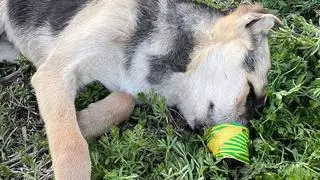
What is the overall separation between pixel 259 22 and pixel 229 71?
18.2 inches

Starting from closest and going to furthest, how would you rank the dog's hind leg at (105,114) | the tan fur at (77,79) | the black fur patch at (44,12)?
1. the tan fur at (77,79)
2. the dog's hind leg at (105,114)
3. the black fur patch at (44,12)

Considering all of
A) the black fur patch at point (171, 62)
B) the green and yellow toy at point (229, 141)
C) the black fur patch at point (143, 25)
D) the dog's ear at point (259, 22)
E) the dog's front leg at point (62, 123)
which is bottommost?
the green and yellow toy at point (229, 141)

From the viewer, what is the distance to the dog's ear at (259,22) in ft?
14.3

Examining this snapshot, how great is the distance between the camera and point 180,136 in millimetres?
4340

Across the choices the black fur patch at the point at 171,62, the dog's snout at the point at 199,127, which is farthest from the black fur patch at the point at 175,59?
the dog's snout at the point at 199,127

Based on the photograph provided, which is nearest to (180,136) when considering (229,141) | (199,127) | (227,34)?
(199,127)

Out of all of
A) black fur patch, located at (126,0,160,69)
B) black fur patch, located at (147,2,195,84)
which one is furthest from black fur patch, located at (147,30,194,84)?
black fur patch, located at (126,0,160,69)

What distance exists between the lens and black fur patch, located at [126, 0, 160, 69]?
433cm

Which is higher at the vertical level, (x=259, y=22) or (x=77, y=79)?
(x=259, y=22)

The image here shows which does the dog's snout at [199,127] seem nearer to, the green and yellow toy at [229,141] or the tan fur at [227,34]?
the green and yellow toy at [229,141]

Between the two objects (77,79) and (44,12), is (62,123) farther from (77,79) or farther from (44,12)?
(44,12)

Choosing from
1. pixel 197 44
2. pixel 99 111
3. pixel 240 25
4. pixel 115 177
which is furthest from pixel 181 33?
pixel 115 177

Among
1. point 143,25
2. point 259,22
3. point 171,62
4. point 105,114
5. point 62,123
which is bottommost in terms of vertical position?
point 105,114

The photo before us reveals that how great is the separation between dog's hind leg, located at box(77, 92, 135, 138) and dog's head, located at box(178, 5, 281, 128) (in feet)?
1.33
